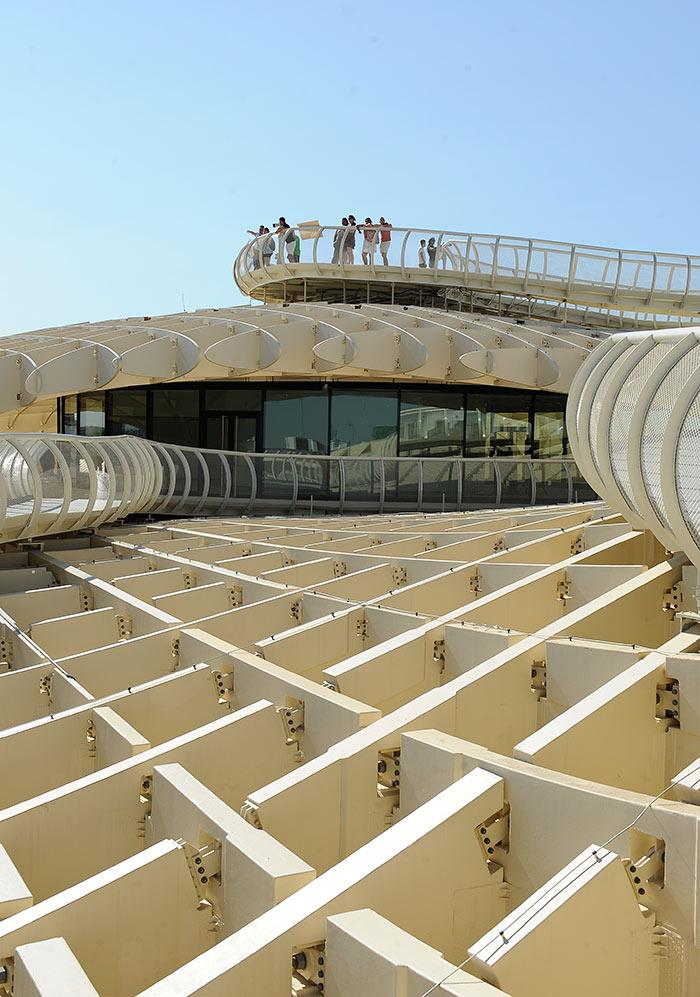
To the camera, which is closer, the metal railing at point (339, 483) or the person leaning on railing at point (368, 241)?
the metal railing at point (339, 483)

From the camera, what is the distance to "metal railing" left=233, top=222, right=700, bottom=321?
32.2 meters

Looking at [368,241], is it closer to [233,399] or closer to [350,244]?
[350,244]

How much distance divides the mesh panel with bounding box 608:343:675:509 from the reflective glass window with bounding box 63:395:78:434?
2236 cm

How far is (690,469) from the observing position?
7527mm

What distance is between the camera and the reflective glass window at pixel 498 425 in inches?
1101

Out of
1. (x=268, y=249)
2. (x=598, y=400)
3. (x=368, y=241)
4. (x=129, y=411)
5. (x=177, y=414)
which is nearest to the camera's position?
(x=598, y=400)

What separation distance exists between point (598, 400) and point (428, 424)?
56.9ft

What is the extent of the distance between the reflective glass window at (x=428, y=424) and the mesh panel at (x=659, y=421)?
61.3 feet

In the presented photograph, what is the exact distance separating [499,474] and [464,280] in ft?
35.7

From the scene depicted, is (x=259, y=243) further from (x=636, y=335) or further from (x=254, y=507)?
(x=636, y=335)

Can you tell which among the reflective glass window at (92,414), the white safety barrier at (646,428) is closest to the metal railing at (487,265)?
the reflective glass window at (92,414)

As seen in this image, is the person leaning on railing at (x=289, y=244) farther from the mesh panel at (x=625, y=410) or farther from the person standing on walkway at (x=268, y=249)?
the mesh panel at (x=625, y=410)

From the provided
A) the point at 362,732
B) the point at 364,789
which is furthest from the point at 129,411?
the point at 364,789

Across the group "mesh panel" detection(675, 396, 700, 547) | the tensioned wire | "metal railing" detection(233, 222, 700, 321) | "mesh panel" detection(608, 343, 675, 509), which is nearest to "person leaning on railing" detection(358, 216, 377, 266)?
"metal railing" detection(233, 222, 700, 321)
